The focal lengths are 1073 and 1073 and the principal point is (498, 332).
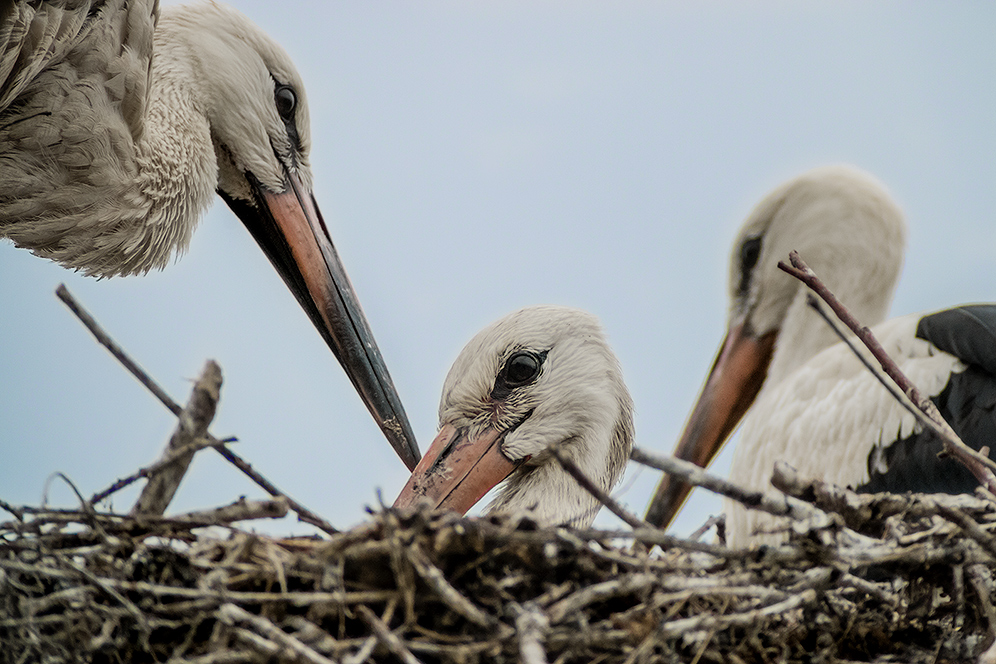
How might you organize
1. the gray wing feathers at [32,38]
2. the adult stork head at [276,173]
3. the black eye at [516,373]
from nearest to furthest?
1. the gray wing feathers at [32,38]
2. the black eye at [516,373]
3. the adult stork head at [276,173]

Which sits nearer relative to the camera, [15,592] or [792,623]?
[15,592]

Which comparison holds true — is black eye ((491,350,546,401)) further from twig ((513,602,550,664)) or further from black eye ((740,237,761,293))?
black eye ((740,237,761,293))

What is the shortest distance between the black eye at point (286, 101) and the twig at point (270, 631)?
5.51 ft

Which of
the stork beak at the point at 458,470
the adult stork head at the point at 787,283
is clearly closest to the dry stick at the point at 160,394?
the stork beak at the point at 458,470

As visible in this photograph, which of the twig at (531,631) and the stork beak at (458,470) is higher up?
the stork beak at (458,470)

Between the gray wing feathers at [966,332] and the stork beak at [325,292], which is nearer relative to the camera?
the gray wing feathers at [966,332]

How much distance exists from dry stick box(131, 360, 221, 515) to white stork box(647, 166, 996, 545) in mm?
Answer: 1026

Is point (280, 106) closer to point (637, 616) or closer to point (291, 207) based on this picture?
point (291, 207)

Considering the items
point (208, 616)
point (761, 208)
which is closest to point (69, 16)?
point (208, 616)

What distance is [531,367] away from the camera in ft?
7.33

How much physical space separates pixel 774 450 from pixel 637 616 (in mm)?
1524

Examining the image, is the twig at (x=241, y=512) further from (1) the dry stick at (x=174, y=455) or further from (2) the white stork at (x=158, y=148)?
(2) the white stork at (x=158, y=148)

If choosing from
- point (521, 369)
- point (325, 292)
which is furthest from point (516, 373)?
point (325, 292)

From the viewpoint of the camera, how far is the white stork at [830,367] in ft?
7.63
